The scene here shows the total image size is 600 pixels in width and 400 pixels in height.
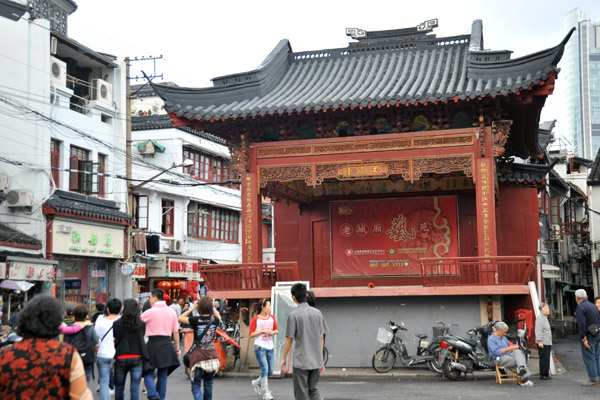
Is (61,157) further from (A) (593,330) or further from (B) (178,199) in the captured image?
(A) (593,330)

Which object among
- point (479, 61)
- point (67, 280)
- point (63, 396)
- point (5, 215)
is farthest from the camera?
point (67, 280)

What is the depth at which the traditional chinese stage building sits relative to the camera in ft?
Answer: 54.1

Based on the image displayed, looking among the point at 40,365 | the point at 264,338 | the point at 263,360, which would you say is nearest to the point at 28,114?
the point at 264,338

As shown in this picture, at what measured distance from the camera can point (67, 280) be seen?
28.1m

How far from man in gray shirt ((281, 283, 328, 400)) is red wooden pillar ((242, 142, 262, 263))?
879 centimetres

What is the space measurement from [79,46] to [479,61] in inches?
694

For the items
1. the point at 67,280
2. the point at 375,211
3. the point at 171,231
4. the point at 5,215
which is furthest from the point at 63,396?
the point at 171,231

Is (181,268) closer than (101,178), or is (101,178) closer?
(101,178)

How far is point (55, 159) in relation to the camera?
27359 millimetres

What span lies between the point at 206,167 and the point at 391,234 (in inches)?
822

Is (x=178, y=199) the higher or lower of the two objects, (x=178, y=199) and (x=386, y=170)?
the higher

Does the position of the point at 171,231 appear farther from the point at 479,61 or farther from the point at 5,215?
the point at 479,61

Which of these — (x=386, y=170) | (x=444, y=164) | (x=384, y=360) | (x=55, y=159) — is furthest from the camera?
(x=55, y=159)

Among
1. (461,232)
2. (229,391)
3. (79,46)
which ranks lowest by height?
(229,391)
